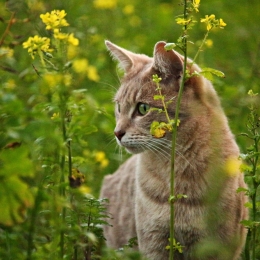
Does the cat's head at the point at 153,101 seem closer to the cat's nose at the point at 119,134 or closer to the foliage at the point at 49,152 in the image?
the cat's nose at the point at 119,134

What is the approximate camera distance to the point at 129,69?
413 centimetres

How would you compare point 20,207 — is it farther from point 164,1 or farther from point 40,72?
point 164,1

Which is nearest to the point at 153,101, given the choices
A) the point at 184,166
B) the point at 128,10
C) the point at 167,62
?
the point at 167,62

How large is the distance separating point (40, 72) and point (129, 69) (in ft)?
4.33

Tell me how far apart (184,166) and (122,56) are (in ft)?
2.87

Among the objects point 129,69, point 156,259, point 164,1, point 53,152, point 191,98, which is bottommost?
point 156,259

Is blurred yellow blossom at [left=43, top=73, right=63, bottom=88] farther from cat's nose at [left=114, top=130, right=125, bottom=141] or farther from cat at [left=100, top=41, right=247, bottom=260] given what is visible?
cat's nose at [left=114, top=130, right=125, bottom=141]

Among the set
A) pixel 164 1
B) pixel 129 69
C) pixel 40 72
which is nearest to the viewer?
pixel 40 72

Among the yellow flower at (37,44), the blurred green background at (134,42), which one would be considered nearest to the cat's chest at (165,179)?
the blurred green background at (134,42)

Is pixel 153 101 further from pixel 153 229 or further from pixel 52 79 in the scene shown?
pixel 52 79

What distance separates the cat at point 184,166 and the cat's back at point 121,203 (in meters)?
0.46

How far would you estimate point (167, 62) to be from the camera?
365 cm

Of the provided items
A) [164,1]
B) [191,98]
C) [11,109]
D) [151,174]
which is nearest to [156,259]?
[151,174]

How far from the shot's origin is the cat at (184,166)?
140 inches
